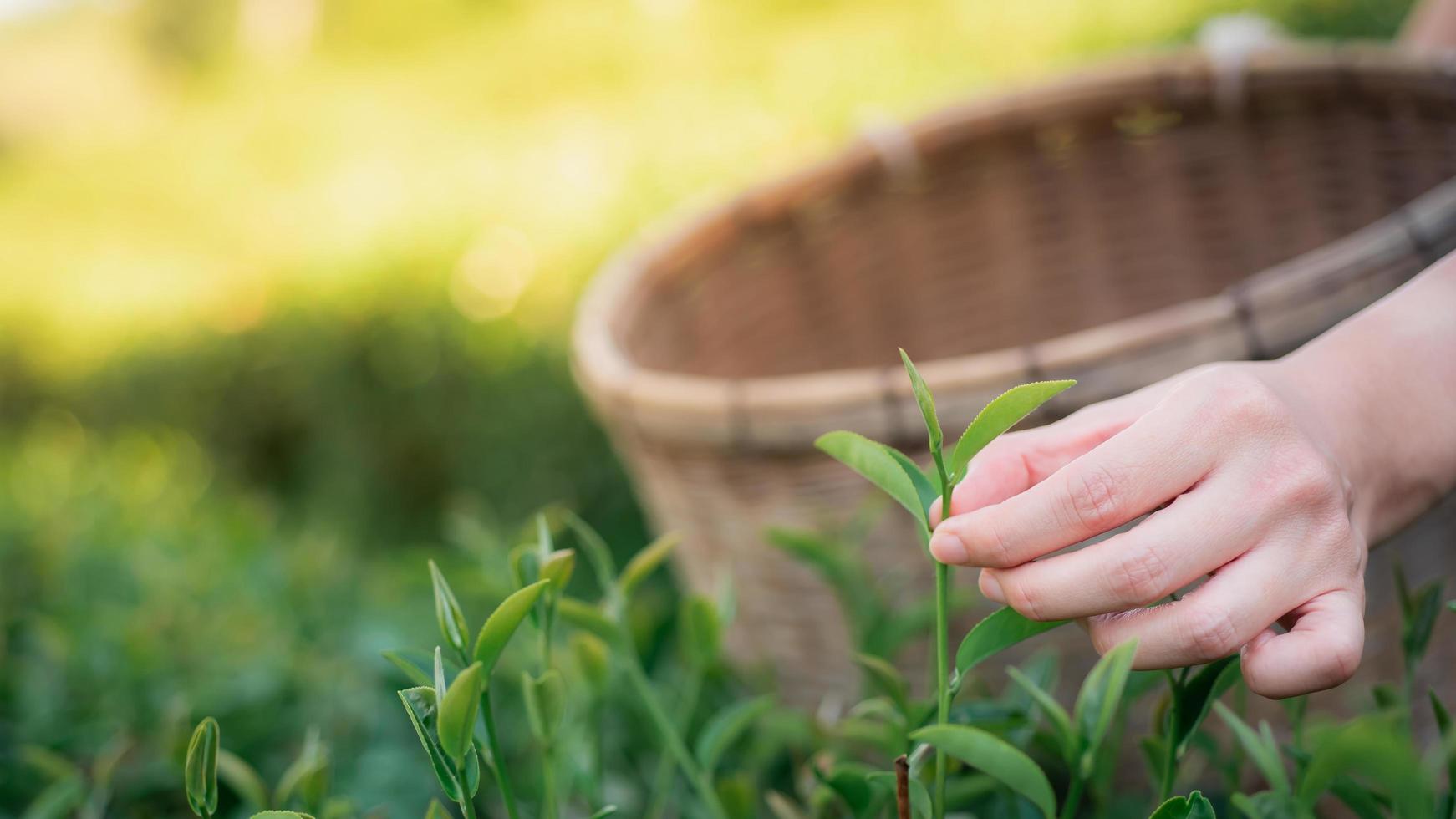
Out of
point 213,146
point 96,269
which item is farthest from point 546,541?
point 213,146

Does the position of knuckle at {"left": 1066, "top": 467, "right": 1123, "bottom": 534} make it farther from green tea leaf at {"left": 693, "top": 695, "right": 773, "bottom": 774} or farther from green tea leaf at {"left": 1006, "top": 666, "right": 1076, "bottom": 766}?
green tea leaf at {"left": 693, "top": 695, "right": 773, "bottom": 774}

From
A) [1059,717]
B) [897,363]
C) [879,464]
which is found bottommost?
[897,363]

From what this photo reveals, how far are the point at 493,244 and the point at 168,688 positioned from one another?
1390 millimetres

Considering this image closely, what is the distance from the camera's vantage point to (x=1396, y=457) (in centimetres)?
44

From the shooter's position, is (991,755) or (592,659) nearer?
(991,755)

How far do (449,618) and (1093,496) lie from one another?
0.25 m

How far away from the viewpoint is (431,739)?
1.28ft

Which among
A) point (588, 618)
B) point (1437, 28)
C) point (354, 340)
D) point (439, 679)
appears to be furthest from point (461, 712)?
point (354, 340)

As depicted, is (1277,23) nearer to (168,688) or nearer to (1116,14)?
(1116,14)

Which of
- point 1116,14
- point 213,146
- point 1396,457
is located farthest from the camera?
point 213,146

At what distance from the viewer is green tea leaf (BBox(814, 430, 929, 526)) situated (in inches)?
15.1

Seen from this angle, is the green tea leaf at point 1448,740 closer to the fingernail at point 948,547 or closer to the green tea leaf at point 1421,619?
the green tea leaf at point 1421,619

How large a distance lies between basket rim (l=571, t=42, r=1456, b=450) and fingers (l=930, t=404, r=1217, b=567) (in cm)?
20

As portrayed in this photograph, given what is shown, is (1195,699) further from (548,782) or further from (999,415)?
(548,782)
